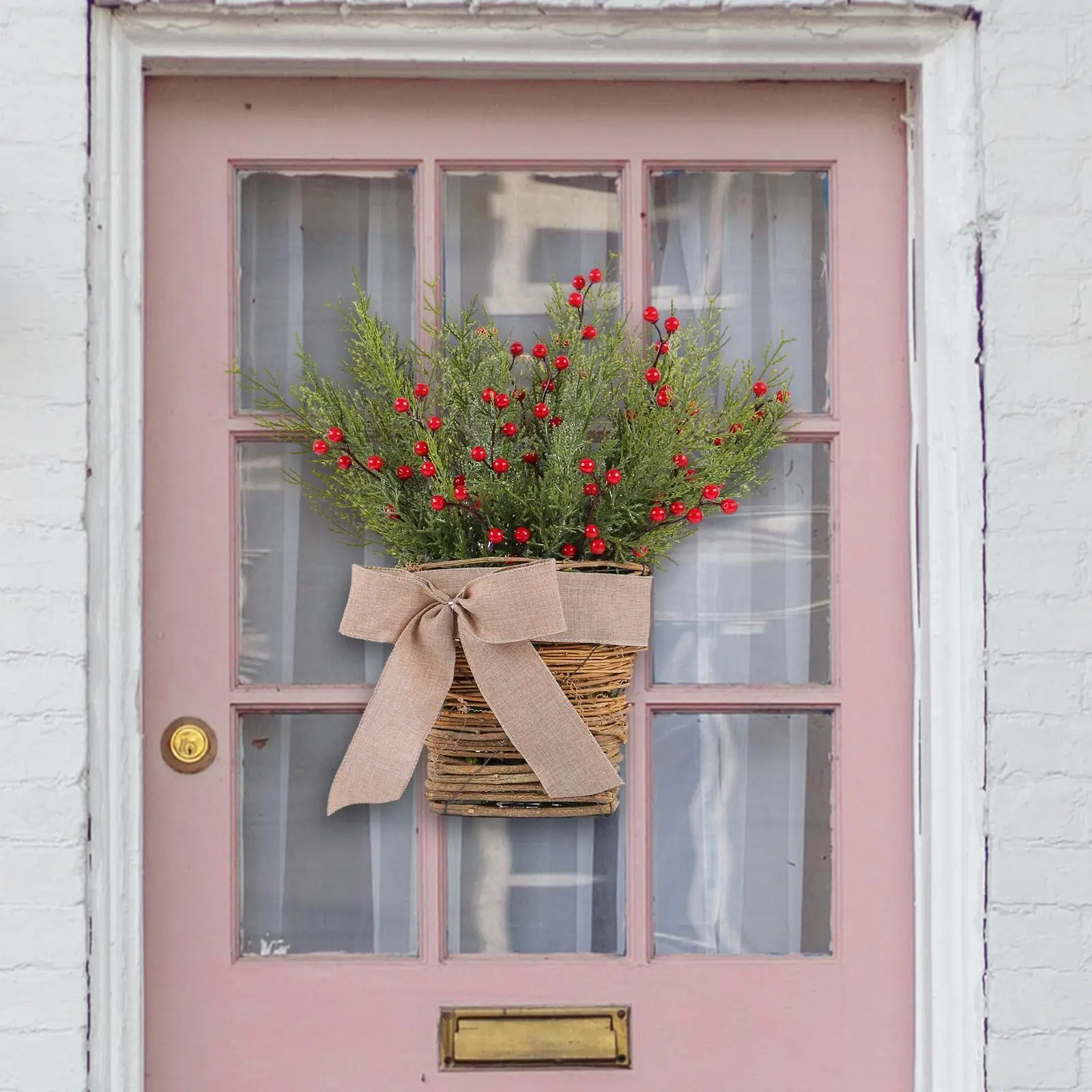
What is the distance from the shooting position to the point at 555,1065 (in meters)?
1.23

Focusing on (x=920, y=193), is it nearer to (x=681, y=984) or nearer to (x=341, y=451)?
(x=341, y=451)

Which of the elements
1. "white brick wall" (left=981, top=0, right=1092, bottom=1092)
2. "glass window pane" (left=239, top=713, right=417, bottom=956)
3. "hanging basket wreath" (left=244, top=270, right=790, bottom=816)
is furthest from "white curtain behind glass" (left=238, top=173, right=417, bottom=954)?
"white brick wall" (left=981, top=0, right=1092, bottom=1092)

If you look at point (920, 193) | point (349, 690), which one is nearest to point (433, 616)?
point (349, 690)

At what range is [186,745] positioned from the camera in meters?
1.24

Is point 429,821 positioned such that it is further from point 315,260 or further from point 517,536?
point 315,260

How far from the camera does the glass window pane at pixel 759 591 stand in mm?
1279

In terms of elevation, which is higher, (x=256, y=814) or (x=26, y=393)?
(x=26, y=393)

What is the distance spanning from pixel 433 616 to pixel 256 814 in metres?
0.41

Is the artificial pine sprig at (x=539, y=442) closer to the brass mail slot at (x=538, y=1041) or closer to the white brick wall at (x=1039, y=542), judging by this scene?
the white brick wall at (x=1039, y=542)

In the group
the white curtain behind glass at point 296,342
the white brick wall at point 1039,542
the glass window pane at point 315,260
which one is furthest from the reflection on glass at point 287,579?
the white brick wall at point 1039,542

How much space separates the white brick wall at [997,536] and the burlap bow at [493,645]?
0.36 meters

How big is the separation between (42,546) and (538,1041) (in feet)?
2.74

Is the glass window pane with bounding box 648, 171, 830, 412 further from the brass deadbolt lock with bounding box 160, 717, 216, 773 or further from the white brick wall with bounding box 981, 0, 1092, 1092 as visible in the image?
the brass deadbolt lock with bounding box 160, 717, 216, 773

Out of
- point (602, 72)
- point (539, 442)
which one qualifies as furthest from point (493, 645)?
point (602, 72)
